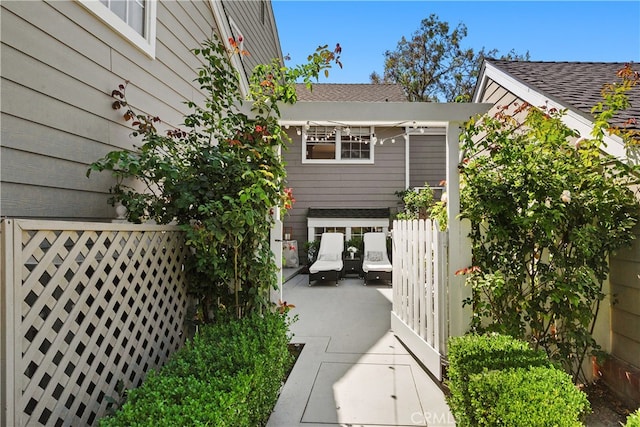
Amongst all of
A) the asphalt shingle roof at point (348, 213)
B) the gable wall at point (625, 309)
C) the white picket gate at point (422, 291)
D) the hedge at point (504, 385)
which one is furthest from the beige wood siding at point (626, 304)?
the asphalt shingle roof at point (348, 213)

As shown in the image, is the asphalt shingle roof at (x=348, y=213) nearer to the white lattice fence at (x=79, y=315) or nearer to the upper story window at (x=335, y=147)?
the upper story window at (x=335, y=147)

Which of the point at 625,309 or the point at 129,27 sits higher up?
the point at 129,27

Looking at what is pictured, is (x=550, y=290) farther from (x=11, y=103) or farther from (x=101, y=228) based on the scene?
(x=11, y=103)

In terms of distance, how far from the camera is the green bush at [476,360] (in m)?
2.17

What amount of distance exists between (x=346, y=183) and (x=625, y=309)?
8.17m

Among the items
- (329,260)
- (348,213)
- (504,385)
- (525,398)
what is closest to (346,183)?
(348,213)

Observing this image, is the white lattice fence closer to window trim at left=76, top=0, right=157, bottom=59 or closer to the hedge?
window trim at left=76, top=0, right=157, bottom=59

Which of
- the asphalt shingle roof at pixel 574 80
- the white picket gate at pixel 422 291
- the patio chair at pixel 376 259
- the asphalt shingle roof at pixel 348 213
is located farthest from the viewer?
the asphalt shingle roof at pixel 348 213

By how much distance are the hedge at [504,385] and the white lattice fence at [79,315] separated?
6.29 ft

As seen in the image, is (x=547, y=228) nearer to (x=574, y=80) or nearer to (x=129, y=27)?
(x=574, y=80)

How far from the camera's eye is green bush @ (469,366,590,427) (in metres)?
1.72

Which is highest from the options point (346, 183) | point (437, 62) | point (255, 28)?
point (437, 62)

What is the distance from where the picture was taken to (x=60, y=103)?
254 centimetres

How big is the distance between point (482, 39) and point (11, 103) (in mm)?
20242
